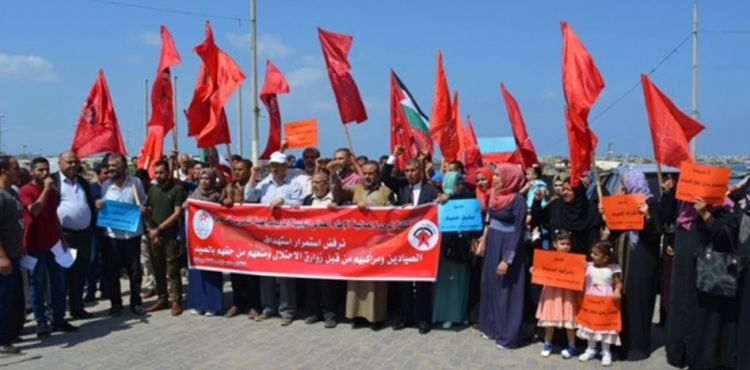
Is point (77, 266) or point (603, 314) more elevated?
point (77, 266)

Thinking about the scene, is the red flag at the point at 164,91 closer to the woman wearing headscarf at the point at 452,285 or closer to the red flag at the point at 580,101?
the woman wearing headscarf at the point at 452,285

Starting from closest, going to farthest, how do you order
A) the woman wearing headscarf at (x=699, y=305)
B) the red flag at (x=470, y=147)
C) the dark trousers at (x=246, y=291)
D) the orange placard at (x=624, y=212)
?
the woman wearing headscarf at (x=699, y=305) → the orange placard at (x=624, y=212) → the dark trousers at (x=246, y=291) → the red flag at (x=470, y=147)

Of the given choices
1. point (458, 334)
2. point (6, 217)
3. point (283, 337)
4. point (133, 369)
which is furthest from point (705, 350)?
point (6, 217)

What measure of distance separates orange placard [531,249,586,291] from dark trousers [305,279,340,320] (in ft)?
7.71

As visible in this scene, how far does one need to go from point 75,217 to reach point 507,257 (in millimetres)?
5046

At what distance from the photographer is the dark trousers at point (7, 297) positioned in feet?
19.0

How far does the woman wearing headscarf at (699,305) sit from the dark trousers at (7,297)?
20.9 feet

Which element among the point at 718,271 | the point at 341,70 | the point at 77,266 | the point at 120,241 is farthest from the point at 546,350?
the point at 77,266

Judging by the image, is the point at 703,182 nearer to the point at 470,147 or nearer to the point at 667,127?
the point at 667,127

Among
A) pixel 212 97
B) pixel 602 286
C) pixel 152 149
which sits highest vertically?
pixel 212 97

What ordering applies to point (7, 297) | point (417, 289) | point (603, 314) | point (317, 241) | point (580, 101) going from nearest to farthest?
point (603, 314), point (7, 297), point (580, 101), point (417, 289), point (317, 241)

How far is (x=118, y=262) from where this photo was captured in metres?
7.34

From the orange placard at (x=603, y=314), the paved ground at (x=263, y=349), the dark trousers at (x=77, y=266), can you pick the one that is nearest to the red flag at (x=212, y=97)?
the dark trousers at (x=77, y=266)

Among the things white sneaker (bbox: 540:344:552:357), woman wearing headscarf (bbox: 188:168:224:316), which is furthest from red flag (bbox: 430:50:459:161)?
white sneaker (bbox: 540:344:552:357)
